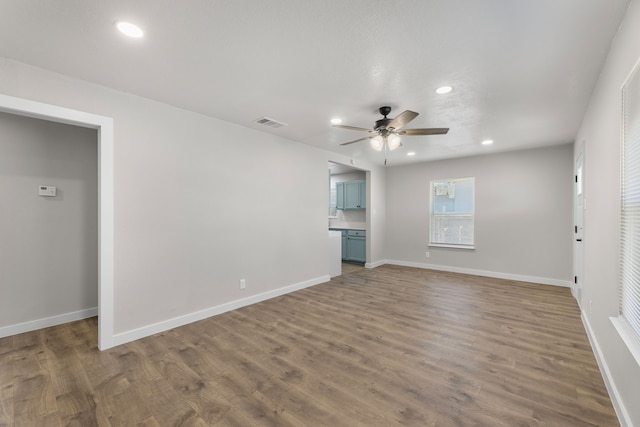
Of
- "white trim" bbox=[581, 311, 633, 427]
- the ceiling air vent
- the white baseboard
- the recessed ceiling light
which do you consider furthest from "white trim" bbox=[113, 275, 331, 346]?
"white trim" bbox=[581, 311, 633, 427]

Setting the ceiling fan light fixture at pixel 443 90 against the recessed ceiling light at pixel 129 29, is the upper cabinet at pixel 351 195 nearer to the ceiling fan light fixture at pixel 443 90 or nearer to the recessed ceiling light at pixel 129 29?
the ceiling fan light fixture at pixel 443 90

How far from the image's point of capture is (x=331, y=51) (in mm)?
2150

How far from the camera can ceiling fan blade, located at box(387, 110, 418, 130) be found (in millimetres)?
2731

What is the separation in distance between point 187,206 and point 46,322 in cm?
210

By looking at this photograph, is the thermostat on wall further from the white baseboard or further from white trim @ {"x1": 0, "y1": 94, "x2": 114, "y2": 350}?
the white baseboard

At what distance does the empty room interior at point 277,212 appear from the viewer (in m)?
1.83

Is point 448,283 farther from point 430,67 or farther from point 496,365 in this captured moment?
point 430,67

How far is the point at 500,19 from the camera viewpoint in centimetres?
178

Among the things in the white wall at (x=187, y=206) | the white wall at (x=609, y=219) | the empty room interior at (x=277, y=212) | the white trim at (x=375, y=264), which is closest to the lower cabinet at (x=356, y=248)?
the white trim at (x=375, y=264)

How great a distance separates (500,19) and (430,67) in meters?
0.62

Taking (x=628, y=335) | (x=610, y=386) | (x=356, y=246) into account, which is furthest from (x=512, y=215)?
(x=628, y=335)

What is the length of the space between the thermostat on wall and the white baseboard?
1455mm

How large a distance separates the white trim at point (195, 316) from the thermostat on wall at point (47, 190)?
1.93m

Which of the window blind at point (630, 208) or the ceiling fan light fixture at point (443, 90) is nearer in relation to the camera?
the window blind at point (630, 208)
